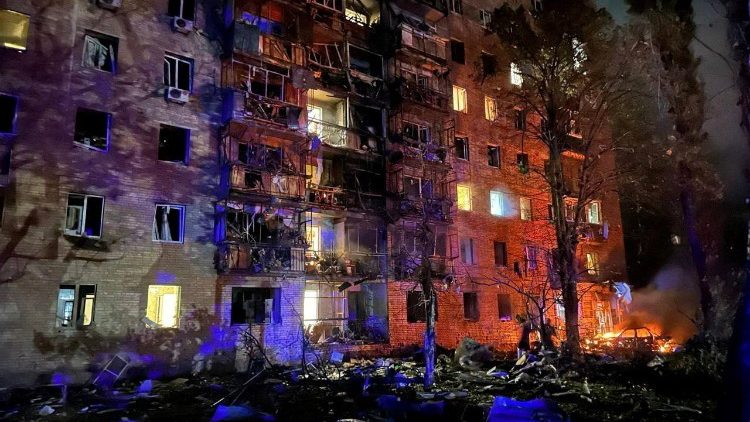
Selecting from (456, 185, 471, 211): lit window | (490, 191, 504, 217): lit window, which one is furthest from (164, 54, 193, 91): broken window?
(490, 191, 504, 217): lit window

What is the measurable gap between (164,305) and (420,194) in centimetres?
1335

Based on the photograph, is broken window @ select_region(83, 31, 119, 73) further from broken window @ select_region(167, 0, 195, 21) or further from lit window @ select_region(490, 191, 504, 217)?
lit window @ select_region(490, 191, 504, 217)

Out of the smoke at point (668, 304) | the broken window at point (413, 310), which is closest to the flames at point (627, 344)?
the smoke at point (668, 304)

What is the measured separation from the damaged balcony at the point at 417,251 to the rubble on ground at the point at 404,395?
535 centimetres

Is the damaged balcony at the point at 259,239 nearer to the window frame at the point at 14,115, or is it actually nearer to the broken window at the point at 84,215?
the broken window at the point at 84,215

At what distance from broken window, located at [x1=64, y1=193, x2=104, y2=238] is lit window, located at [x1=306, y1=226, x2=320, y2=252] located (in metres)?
8.59

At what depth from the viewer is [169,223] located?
750 inches

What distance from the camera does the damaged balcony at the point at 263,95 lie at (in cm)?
2045

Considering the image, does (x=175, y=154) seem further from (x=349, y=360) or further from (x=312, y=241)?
(x=349, y=360)

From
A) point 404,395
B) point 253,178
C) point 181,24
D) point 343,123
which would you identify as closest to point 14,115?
point 181,24

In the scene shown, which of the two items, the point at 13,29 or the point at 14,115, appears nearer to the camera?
the point at 14,115

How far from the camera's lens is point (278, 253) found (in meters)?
20.6

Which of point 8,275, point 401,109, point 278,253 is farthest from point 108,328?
point 401,109

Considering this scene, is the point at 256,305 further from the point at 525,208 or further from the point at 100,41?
the point at 525,208
